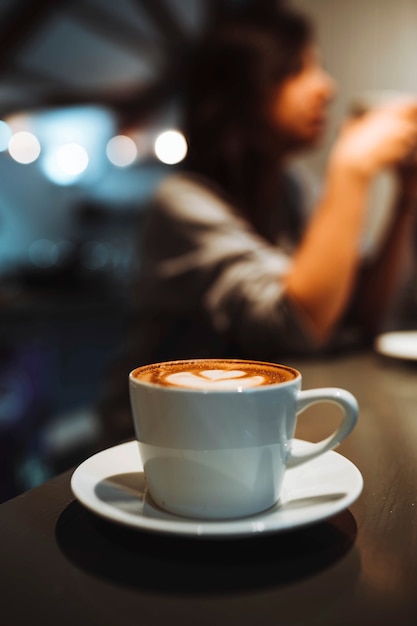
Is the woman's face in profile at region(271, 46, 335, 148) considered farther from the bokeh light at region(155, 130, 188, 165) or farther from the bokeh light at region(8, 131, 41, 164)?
the bokeh light at region(8, 131, 41, 164)

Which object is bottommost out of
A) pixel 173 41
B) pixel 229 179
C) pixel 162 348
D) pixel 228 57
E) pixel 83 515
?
pixel 162 348

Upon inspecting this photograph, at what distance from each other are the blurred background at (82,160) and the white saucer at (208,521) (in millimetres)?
→ 1000

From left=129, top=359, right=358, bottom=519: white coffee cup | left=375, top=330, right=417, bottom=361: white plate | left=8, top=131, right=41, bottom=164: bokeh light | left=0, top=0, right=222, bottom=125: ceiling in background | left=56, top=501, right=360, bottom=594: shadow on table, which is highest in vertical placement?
left=0, top=0, right=222, bottom=125: ceiling in background

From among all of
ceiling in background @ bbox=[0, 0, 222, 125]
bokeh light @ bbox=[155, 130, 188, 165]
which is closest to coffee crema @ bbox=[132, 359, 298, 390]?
ceiling in background @ bbox=[0, 0, 222, 125]

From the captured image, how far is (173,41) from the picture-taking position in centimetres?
449

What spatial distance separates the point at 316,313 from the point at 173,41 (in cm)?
384

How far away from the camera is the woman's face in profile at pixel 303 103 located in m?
1.46

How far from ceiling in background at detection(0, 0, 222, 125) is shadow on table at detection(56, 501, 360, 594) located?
11.0ft

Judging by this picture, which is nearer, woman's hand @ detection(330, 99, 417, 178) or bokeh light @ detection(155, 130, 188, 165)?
woman's hand @ detection(330, 99, 417, 178)

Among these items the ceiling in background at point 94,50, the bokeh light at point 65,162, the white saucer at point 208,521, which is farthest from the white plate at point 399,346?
the bokeh light at point 65,162

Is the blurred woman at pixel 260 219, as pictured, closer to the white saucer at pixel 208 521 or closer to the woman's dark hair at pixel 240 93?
the woman's dark hair at pixel 240 93

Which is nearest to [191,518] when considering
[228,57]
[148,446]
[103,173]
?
[148,446]

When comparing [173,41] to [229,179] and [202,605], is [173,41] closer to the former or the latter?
[229,179]

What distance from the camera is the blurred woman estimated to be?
3.98ft
